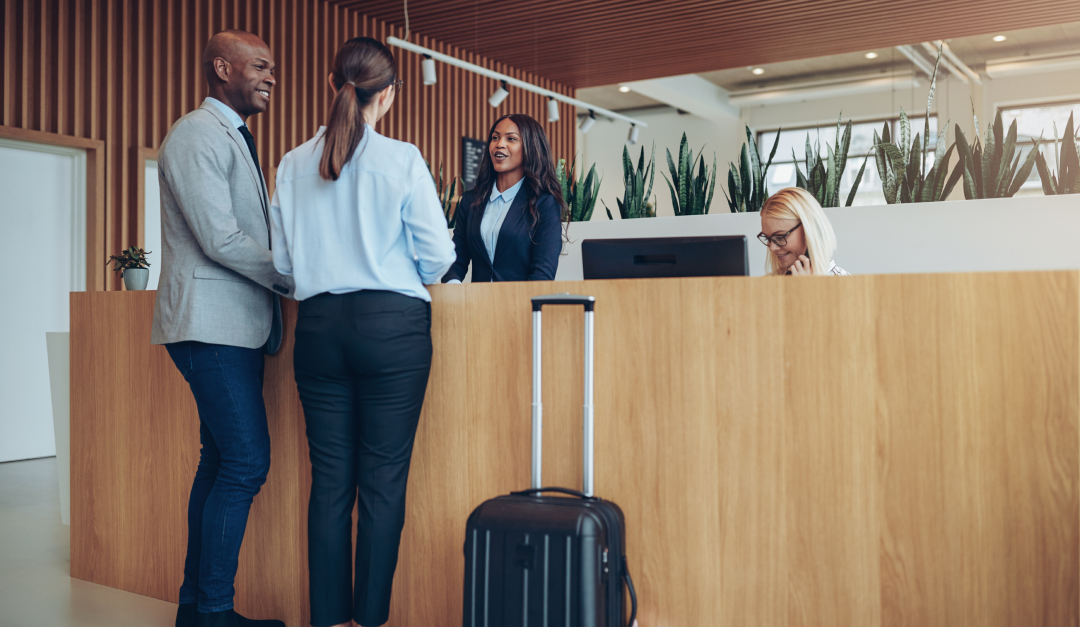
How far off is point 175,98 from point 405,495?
4183 millimetres

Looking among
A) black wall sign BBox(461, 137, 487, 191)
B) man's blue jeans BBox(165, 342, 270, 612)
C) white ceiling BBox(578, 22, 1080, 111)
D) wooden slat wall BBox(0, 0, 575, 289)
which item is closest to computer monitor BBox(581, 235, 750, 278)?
man's blue jeans BBox(165, 342, 270, 612)

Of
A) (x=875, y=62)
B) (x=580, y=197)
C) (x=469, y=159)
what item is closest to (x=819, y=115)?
(x=875, y=62)

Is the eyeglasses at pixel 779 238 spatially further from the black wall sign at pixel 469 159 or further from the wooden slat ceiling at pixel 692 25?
the black wall sign at pixel 469 159

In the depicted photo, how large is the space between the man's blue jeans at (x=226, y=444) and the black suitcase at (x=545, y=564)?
63 cm

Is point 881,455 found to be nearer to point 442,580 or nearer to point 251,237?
point 442,580

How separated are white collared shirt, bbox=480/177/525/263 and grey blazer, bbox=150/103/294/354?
2.49 ft

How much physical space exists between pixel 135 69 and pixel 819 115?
8.43 meters

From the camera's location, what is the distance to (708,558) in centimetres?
161

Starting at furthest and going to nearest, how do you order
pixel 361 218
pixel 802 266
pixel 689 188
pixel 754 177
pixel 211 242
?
pixel 689 188 → pixel 754 177 → pixel 802 266 → pixel 211 242 → pixel 361 218

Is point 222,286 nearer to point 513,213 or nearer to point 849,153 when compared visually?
point 513,213

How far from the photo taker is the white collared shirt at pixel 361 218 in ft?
5.33

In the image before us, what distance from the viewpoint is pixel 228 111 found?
1.88 m

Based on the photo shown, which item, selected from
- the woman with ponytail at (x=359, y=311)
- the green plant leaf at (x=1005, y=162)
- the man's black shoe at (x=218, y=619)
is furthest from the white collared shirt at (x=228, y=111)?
the green plant leaf at (x=1005, y=162)

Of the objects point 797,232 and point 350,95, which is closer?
point 350,95
